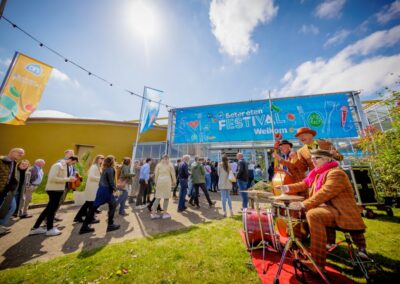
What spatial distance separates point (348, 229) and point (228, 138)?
8.81 meters

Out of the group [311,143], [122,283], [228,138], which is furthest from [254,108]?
[122,283]

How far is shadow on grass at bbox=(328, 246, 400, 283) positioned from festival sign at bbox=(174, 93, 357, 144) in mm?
8006

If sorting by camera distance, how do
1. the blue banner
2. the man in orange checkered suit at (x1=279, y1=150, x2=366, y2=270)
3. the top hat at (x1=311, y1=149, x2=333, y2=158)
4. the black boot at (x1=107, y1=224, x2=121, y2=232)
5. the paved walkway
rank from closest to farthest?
the man in orange checkered suit at (x1=279, y1=150, x2=366, y2=270)
the top hat at (x1=311, y1=149, x2=333, y2=158)
the paved walkway
the black boot at (x1=107, y1=224, x2=121, y2=232)
the blue banner

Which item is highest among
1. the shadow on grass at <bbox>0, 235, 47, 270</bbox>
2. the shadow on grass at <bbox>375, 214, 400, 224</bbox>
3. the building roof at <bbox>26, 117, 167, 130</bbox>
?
the building roof at <bbox>26, 117, 167, 130</bbox>

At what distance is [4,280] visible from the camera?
7.33 feet

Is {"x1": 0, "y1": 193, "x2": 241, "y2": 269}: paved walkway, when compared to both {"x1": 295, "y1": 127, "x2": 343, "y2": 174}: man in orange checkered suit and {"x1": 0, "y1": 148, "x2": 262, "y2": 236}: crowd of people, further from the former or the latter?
{"x1": 295, "y1": 127, "x2": 343, "y2": 174}: man in orange checkered suit

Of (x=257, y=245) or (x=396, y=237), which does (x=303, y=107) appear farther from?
(x=257, y=245)

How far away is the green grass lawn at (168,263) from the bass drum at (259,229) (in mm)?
283

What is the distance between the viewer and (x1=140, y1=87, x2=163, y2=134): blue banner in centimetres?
921

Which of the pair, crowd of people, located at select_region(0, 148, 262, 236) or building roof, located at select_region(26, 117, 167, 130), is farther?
building roof, located at select_region(26, 117, 167, 130)

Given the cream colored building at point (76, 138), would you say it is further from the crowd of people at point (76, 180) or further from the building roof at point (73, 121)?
the crowd of people at point (76, 180)

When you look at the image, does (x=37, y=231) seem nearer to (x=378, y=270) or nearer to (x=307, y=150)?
(x=307, y=150)

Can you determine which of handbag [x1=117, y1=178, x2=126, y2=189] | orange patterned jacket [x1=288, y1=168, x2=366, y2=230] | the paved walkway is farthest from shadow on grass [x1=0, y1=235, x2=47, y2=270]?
orange patterned jacket [x1=288, y1=168, x2=366, y2=230]

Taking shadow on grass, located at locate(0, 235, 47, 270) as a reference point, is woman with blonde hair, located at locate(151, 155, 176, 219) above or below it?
above
